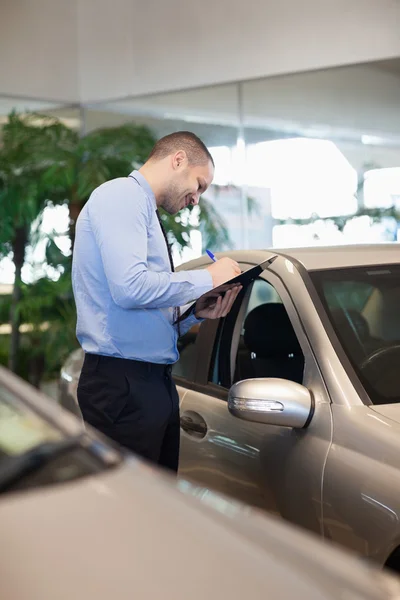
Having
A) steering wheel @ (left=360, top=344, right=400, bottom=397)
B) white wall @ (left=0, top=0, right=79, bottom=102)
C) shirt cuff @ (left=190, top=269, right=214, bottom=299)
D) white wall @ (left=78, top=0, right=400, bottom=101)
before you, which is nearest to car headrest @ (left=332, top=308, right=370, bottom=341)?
steering wheel @ (left=360, top=344, right=400, bottom=397)

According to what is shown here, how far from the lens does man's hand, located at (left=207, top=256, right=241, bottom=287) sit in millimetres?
2764

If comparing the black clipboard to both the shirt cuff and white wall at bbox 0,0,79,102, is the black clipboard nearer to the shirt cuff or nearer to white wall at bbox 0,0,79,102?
the shirt cuff

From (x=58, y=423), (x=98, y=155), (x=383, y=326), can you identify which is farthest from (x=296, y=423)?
(x=98, y=155)

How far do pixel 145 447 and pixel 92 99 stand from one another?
6.70 meters

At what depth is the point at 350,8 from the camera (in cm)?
→ 718

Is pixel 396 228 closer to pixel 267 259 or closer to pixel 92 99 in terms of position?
pixel 92 99

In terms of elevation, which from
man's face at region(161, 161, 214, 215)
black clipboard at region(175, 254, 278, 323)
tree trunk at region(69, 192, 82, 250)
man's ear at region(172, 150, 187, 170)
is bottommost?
black clipboard at region(175, 254, 278, 323)

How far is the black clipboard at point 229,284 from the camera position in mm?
2744

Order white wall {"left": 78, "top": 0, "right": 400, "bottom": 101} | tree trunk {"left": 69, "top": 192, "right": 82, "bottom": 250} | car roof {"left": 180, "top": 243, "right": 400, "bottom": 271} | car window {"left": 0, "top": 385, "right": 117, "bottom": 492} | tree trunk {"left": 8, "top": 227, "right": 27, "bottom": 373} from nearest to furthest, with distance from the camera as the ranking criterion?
car window {"left": 0, "top": 385, "right": 117, "bottom": 492}
car roof {"left": 180, "top": 243, "right": 400, "bottom": 271}
white wall {"left": 78, "top": 0, "right": 400, "bottom": 101}
tree trunk {"left": 69, "top": 192, "right": 82, "bottom": 250}
tree trunk {"left": 8, "top": 227, "right": 27, "bottom": 373}

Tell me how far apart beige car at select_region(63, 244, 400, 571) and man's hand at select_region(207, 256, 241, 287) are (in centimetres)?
16

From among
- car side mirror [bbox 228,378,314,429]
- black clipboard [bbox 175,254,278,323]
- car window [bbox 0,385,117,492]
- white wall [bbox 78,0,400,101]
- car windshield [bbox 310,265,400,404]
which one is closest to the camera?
car window [bbox 0,385,117,492]

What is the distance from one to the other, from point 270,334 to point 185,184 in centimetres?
81

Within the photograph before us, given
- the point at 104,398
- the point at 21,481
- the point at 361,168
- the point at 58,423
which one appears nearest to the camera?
the point at 21,481

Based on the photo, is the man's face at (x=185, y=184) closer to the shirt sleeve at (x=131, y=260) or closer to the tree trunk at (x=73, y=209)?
the shirt sleeve at (x=131, y=260)
